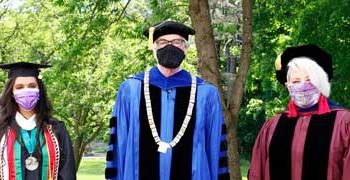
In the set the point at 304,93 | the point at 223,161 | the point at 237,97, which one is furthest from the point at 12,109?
the point at 237,97

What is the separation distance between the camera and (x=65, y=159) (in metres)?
5.64

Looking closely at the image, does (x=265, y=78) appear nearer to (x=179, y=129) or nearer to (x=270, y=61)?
(x=270, y=61)

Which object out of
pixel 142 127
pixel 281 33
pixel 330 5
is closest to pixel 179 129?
pixel 142 127

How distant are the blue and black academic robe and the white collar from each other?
0.65 metres

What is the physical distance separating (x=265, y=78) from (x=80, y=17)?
4.08 metres

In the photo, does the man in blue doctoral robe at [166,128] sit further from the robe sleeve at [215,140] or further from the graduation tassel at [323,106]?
the graduation tassel at [323,106]

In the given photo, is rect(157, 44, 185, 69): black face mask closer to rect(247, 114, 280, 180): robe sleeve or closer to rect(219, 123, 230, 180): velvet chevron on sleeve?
rect(219, 123, 230, 180): velvet chevron on sleeve

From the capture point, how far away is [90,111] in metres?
25.1

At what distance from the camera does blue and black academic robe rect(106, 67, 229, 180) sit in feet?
18.2

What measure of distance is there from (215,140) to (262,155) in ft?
1.38

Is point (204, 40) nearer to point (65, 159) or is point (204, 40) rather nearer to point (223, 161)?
point (223, 161)

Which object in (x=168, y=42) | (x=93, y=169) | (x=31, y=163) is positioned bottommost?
(x=93, y=169)

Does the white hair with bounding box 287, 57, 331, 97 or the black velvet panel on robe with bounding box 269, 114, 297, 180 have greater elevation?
the white hair with bounding box 287, 57, 331, 97

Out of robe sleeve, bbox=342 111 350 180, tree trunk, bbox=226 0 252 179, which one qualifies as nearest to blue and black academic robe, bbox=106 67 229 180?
robe sleeve, bbox=342 111 350 180
